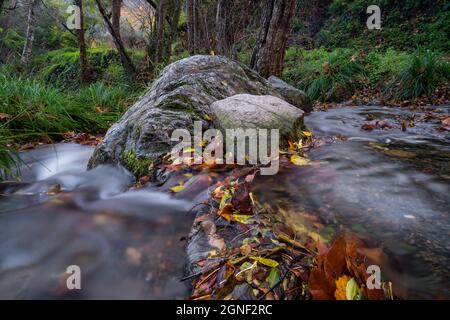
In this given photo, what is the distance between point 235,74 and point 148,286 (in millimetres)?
2790

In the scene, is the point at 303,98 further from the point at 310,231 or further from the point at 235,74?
the point at 310,231

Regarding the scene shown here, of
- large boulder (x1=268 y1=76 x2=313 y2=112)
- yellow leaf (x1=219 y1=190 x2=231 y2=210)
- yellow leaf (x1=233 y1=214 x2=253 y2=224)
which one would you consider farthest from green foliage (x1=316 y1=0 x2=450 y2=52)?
yellow leaf (x1=233 y1=214 x2=253 y2=224)

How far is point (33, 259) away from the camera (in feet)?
4.95

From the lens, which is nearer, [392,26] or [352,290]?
[352,290]

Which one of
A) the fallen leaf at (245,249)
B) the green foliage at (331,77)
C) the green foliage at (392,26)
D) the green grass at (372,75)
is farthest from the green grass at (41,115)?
the green foliage at (392,26)

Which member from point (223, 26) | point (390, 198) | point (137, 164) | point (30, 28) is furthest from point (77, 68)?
point (390, 198)

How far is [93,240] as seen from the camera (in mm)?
1613

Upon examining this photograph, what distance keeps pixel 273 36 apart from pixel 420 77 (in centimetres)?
312

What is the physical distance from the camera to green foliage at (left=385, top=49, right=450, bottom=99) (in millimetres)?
6047

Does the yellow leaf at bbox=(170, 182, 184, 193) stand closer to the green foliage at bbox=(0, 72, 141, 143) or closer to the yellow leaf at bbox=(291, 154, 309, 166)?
the yellow leaf at bbox=(291, 154, 309, 166)

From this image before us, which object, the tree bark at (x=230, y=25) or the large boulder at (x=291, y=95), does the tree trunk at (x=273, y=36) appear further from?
the tree bark at (x=230, y=25)

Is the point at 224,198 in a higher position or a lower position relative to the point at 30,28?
lower

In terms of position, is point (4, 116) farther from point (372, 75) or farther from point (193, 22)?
point (372, 75)

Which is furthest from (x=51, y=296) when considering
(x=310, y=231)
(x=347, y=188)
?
(x=347, y=188)
